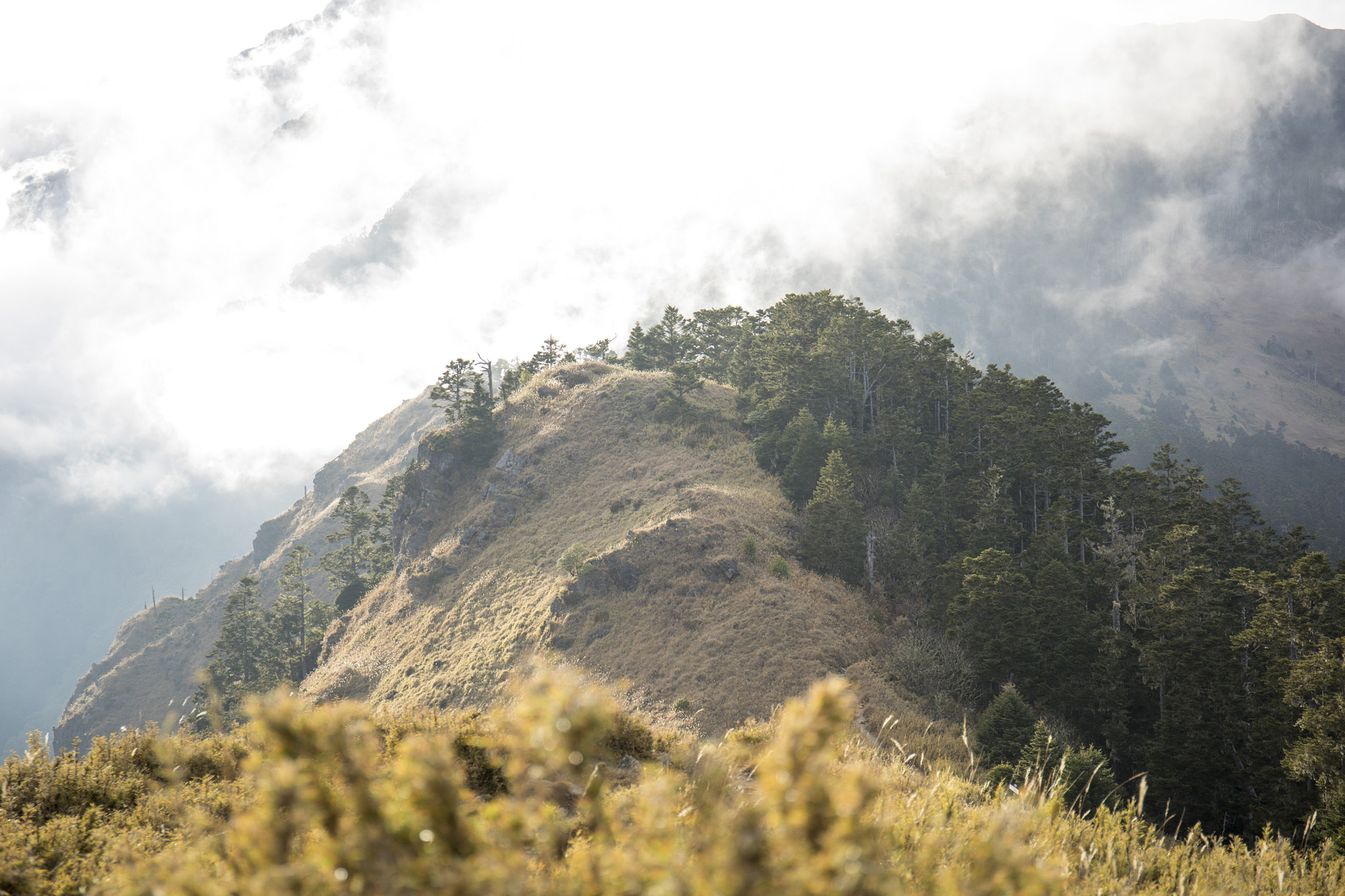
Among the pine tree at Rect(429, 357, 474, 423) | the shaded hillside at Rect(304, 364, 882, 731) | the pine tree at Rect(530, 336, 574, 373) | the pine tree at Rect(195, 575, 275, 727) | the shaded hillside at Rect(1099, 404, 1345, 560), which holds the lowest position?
the shaded hillside at Rect(1099, 404, 1345, 560)

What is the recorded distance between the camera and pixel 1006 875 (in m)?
2.18

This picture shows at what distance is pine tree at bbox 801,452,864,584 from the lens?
32.5m

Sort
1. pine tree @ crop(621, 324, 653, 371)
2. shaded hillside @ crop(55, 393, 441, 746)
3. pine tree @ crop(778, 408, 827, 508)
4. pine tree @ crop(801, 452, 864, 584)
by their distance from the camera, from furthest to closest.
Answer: shaded hillside @ crop(55, 393, 441, 746)
pine tree @ crop(621, 324, 653, 371)
pine tree @ crop(778, 408, 827, 508)
pine tree @ crop(801, 452, 864, 584)

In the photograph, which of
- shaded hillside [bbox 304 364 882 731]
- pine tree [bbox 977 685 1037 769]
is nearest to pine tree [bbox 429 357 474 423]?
shaded hillside [bbox 304 364 882 731]

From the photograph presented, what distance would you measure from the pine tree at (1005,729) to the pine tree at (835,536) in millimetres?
12398

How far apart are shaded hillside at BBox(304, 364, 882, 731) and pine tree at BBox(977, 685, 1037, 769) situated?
5.10 m

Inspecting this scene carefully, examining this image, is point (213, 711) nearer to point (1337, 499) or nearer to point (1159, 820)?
point (1159, 820)

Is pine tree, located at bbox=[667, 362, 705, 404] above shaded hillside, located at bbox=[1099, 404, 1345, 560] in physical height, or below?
above

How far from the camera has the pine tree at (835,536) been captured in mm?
32531

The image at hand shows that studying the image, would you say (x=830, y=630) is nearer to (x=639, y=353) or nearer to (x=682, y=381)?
(x=682, y=381)

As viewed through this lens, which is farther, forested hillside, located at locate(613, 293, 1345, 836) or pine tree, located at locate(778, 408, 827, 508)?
pine tree, located at locate(778, 408, 827, 508)

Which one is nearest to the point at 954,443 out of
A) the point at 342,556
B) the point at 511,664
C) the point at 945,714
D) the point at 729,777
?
the point at 945,714

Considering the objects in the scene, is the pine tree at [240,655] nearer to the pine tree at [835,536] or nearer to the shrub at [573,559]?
the shrub at [573,559]

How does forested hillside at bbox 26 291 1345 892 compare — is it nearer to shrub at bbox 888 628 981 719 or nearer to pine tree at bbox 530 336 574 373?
shrub at bbox 888 628 981 719
